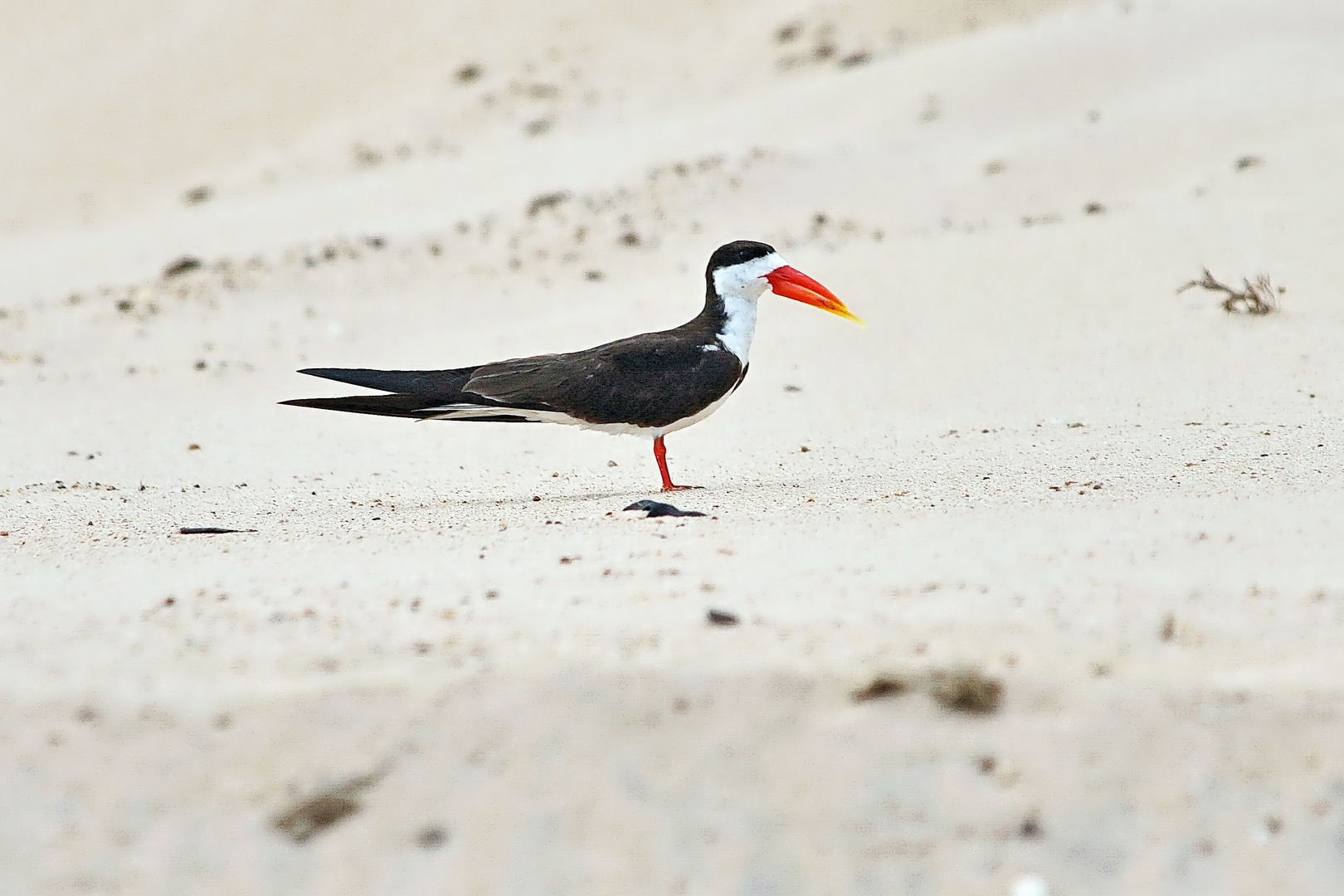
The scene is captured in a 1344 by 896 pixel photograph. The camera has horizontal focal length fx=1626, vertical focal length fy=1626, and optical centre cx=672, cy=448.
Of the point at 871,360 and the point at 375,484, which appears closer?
the point at 375,484

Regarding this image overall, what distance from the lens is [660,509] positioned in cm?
471

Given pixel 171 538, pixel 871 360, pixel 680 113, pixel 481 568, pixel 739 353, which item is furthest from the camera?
pixel 680 113

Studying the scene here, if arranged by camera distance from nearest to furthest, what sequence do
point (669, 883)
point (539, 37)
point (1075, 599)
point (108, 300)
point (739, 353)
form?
point (669, 883), point (1075, 599), point (739, 353), point (108, 300), point (539, 37)

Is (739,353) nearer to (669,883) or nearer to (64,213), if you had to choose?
(669,883)

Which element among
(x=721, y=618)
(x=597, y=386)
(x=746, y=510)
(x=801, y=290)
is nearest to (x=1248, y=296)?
(x=801, y=290)

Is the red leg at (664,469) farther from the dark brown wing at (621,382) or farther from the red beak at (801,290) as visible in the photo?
the red beak at (801,290)

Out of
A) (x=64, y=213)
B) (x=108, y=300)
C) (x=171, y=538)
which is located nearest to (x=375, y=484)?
(x=171, y=538)

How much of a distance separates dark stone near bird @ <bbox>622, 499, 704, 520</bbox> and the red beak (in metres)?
1.59

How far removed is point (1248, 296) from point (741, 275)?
110 inches

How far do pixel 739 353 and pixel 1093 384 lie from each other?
1.79m

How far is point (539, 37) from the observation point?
16.7m


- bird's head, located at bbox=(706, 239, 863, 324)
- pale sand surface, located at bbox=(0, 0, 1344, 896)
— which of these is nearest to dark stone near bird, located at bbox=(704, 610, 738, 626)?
pale sand surface, located at bbox=(0, 0, 1344, 896)

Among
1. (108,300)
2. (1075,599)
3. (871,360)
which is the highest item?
(108,300)

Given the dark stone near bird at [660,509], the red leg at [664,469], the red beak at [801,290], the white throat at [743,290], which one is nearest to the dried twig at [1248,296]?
the red beak at [801,290]
